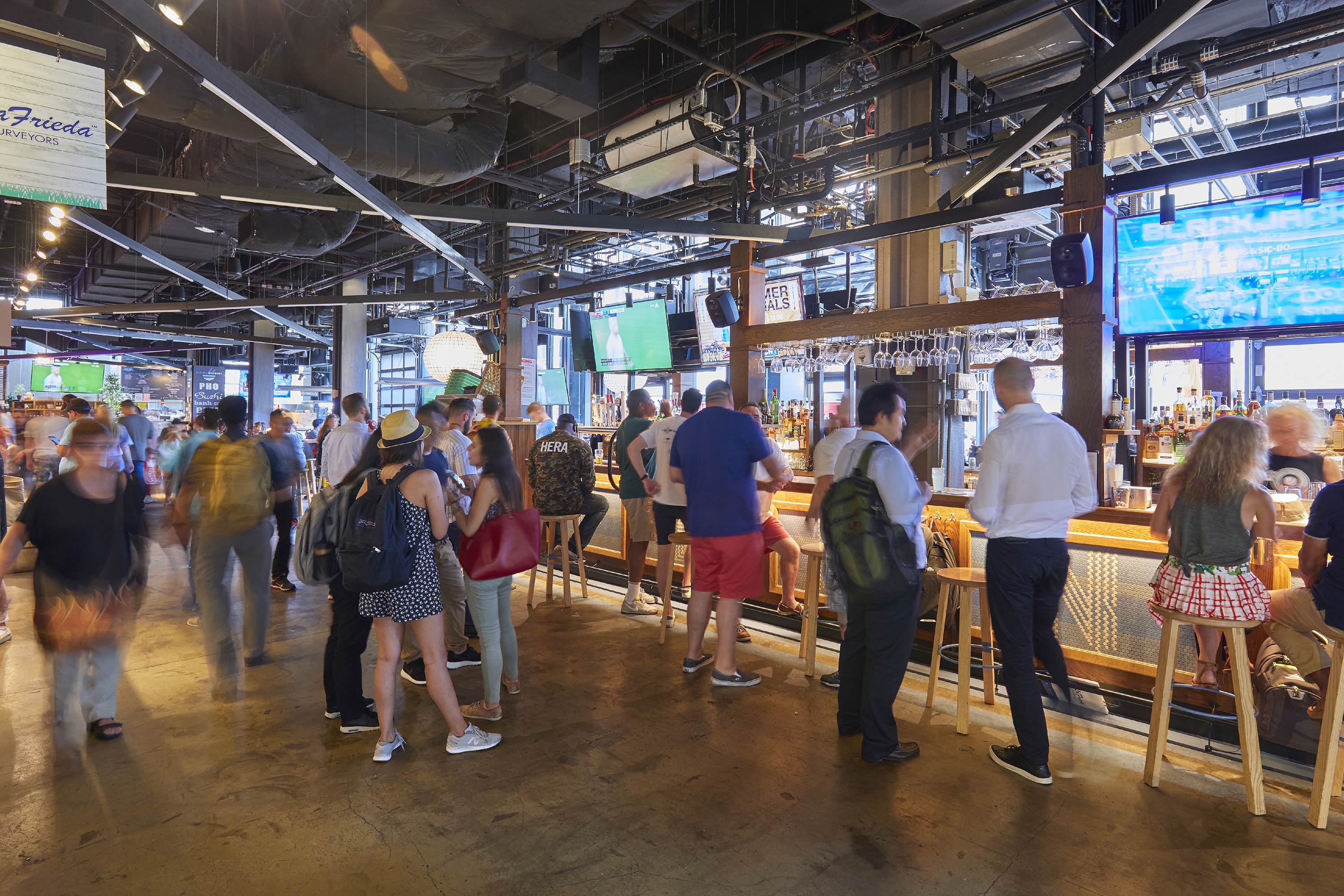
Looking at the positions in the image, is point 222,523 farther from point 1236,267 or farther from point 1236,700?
point 1236,267

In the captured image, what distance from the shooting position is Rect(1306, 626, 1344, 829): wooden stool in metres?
2.61

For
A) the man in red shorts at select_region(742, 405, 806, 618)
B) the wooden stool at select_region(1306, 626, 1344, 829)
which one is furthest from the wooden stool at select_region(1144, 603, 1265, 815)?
the man in red shorts at select_region(742, 405, 806, 618)

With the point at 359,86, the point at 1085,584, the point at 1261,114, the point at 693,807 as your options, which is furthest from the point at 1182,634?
the point at 1261,114

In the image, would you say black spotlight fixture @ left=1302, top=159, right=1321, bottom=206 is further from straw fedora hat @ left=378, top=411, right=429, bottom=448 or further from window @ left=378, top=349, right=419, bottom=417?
window @ left=378, top=349, right=419, bottom=417

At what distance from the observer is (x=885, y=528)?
2.97 m

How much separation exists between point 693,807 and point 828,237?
4428mm

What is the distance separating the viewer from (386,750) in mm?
3109

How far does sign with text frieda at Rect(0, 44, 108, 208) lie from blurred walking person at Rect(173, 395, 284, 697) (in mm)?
1394

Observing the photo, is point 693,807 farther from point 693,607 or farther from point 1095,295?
point 1095,295

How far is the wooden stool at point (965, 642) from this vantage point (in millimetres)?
3344

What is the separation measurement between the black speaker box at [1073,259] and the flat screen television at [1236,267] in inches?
71.5

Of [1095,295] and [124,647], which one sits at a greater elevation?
[1095,295]

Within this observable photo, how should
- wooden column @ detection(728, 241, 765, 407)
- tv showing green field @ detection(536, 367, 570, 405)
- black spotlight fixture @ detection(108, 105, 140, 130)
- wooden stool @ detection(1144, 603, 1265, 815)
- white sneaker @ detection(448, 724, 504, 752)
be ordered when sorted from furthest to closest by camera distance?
tv showing green field @ detection(536, 367, 570, 405)
wooden column @ detection(728, 241, 765, 407)
black spotlight fixture @ detection(108, 105, 140, 130)
white sneaker @ detection(448, 724, 504, 752)
wooden stool @ detection(1144, 603, 1265, 815)

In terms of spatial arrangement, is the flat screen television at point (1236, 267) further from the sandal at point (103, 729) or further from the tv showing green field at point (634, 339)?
the sandal at point (103, 729)
